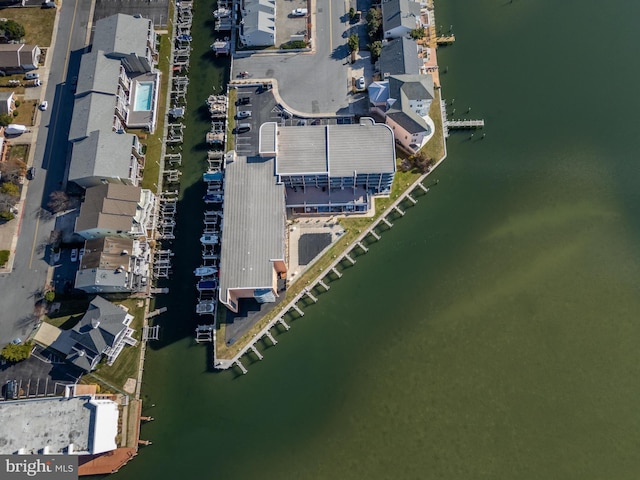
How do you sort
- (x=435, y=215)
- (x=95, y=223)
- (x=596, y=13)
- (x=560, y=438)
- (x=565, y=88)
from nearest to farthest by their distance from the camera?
(x=560, y=438) → (x=95, y=223) → (x=435, y=215) → (x=565, y=88) → (x=596, y=13)

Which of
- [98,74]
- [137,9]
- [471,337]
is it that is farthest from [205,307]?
[137,9]

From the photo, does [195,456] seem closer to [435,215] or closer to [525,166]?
[435,215]

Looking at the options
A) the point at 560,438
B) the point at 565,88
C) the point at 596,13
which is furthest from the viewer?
the point at 596,13

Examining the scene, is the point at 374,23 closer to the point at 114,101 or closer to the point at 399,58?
the point at 399,58

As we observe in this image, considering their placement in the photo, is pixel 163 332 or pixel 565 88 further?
pixel 565 88

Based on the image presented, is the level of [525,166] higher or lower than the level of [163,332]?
higher

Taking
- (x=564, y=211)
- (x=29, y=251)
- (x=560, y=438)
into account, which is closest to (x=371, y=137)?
(x=564, y=211)

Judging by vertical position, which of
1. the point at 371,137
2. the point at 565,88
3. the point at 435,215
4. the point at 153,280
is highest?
the point at 565,88
